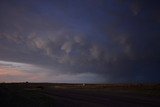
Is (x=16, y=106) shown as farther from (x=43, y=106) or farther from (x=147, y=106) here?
(x=147, y=106)

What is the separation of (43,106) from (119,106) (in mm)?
6695

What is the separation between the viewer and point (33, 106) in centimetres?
2634

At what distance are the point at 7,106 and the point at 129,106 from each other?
10.5 meters

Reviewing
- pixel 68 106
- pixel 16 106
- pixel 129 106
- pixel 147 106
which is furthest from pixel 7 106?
pixel 147 106

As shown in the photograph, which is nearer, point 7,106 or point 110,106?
point 7,106

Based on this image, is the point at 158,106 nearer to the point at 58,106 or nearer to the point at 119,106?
the point at 119,106

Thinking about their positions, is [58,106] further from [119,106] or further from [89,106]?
[119,106]

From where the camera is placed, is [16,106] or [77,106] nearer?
Result: [16,106]

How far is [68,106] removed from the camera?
27641mm

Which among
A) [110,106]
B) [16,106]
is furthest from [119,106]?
[16,106]

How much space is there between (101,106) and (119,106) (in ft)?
5.23

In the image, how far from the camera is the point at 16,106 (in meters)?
25.5

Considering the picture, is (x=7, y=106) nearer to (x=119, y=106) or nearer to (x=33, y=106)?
(x=33, y=106)

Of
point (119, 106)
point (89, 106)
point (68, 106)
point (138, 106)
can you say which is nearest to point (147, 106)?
point (138, 106)
